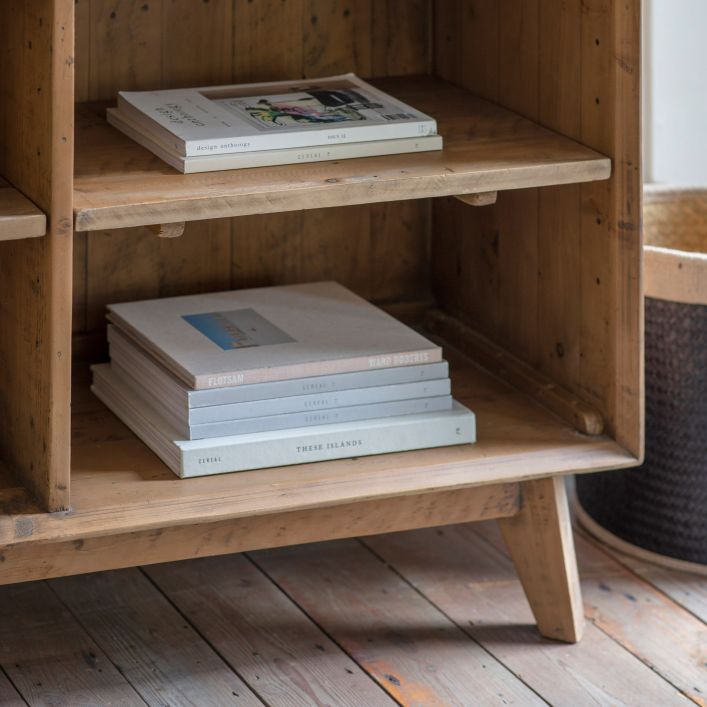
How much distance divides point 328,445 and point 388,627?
279mm

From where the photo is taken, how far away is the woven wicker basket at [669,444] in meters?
1.77

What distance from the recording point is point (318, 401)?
5.22 ft

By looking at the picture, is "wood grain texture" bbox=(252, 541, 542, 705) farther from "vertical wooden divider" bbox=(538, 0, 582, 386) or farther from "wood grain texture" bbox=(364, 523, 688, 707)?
"vertical wooden divider" bbox=(538, 0, 582, 386)

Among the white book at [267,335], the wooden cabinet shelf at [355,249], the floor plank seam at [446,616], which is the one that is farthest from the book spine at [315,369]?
the floor plank seam at [446,616]

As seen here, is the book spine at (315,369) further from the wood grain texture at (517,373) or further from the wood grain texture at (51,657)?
the wood grain texture at (51,657)

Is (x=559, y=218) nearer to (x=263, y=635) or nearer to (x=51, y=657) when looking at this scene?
(x=263, y=635)

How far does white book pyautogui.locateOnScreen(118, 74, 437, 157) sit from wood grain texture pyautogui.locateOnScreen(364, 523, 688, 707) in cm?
59

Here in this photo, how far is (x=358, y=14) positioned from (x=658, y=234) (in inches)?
20.6

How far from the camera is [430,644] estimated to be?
5.51 ft

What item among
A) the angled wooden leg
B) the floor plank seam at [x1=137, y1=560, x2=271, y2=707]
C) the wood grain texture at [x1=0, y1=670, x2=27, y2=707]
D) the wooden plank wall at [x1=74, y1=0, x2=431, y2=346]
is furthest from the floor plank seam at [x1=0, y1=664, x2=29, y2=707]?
the angled wooden leg

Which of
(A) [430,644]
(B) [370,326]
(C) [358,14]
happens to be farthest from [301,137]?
(A) [430,644]

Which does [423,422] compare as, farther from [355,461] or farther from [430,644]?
[430,644]

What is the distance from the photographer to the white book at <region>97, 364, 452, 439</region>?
5.08 feet

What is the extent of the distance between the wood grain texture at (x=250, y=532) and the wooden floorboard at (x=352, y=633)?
0.53ft
